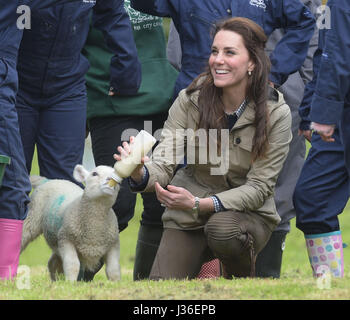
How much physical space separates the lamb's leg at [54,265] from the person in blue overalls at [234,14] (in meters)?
1.49

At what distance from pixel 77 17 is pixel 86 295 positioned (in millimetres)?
2246

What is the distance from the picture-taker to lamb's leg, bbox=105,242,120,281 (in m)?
6.95

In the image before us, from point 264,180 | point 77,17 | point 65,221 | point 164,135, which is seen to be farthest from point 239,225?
point 77,17

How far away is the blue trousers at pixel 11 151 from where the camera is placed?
604cm

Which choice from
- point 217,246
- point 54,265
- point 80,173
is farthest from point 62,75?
point 217,246

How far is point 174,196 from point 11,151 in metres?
0.99

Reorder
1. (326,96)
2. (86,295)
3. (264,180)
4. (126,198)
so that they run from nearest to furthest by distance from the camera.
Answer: (86,295), (326,96), (264,180), (126,198)

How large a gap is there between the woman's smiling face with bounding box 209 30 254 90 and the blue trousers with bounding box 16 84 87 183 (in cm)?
110

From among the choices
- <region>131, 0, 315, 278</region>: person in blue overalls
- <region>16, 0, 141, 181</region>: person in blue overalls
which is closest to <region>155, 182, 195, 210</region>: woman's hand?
<region>131, 0, 315, 278</region>: person in blue overalls

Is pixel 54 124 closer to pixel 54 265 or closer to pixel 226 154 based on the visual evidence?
pixel 54 265

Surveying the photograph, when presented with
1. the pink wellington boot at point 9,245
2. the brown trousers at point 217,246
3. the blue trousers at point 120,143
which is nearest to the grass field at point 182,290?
the pink wellington boot at point 9,245

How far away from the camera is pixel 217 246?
6289 millimetres

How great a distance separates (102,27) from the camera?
7285mm
